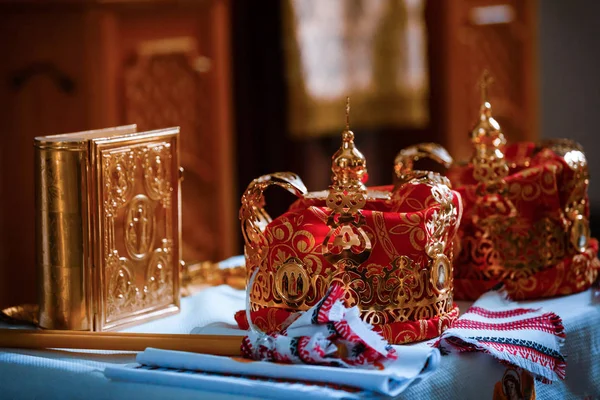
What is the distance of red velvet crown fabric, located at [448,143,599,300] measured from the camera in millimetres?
1522

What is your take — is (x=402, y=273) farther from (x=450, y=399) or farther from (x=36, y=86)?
(x=36, y=86)

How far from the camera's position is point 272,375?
110cm

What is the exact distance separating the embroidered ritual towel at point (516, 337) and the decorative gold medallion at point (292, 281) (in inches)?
7.2

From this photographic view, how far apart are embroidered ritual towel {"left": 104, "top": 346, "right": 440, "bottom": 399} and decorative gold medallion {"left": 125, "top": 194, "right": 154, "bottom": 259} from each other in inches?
10.1

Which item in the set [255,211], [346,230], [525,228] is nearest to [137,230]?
[255,211]

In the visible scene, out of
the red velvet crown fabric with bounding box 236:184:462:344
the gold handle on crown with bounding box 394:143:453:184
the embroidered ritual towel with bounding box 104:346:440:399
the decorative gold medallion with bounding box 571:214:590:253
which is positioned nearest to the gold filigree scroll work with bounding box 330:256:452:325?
the red velvet crown fabric with bounding box 236:184:462:344

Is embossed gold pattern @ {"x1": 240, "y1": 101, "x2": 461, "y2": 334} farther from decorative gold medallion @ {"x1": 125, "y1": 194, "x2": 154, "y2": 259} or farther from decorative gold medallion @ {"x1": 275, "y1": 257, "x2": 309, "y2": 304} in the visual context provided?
decorative gold medallion @ {"x1": 125, "y1": 194, "x2": 154, "y2": 259}

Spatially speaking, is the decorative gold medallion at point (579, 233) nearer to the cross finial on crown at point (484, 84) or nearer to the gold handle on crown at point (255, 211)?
the cross finial on crown at point (484, 84)

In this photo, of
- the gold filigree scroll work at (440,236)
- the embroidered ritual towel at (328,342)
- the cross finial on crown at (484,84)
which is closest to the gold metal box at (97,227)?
the embroidered ritual towel at (328,342)

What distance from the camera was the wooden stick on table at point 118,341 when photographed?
46.9 inches

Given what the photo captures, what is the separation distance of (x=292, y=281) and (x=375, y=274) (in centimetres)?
10

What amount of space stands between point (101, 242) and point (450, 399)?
484 millimetres

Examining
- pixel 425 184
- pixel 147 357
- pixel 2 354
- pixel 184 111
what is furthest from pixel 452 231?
pixel 184 111

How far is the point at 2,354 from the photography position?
125 centimetres
